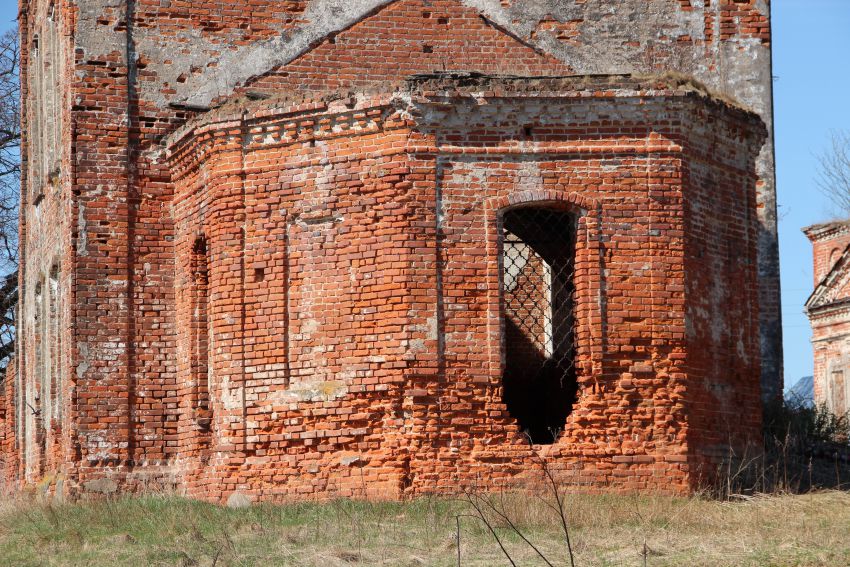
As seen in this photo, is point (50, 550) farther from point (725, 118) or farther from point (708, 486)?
point (725, 118)

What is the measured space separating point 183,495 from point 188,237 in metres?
2.90

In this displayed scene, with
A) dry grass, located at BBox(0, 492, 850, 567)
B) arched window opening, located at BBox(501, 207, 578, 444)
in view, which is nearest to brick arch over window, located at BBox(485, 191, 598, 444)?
arched window opening, located at BBox(501, 207, 578, 444)

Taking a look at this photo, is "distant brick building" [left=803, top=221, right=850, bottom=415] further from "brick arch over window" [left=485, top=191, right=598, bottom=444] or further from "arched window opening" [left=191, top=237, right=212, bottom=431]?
"arched window opening" [left=191, top=237, right=212, bottom=431]

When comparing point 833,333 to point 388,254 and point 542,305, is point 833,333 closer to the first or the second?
point 542,305

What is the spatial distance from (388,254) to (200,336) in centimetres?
271

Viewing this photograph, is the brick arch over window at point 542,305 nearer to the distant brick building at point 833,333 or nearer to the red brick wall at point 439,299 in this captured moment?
the red brick wall at point 439,299

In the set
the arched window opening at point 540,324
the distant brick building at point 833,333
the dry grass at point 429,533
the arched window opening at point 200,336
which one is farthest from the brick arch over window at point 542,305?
the distant brick building at point 833,333

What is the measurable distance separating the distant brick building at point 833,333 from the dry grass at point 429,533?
609 inches

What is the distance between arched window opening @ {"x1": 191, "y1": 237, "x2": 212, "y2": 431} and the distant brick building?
16.2 m

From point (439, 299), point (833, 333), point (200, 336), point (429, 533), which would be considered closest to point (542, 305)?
point (439, 299)

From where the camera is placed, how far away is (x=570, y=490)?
43.1 ft

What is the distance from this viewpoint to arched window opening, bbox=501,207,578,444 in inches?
605

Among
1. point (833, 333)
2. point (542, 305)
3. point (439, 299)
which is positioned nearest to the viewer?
point (439, 299)

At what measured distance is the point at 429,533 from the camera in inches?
447
